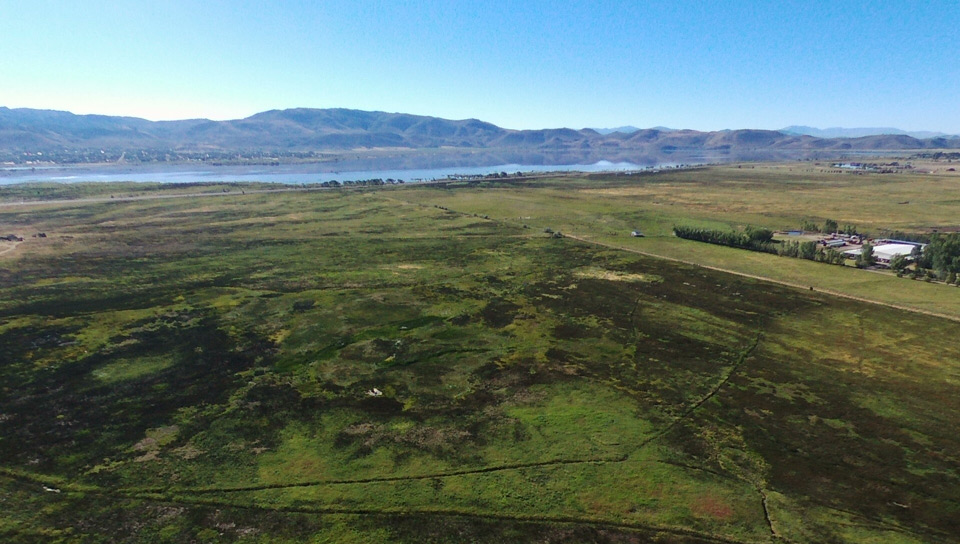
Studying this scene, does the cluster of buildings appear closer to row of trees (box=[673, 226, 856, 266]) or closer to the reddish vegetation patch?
row of trees (box=[673, 226, 856, 266])

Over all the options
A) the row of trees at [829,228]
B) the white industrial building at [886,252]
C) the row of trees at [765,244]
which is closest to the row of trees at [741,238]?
the row of trees at [765,244]

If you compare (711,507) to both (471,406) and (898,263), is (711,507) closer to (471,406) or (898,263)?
(471,406)

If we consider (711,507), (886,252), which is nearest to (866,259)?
(886,252)

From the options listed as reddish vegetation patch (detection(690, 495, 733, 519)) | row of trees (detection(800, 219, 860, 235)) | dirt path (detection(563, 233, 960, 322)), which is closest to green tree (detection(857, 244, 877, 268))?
dirt path (detection(563, 233, 960, 322))

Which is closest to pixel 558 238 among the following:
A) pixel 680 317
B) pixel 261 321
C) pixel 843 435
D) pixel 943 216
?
pixel 680 317

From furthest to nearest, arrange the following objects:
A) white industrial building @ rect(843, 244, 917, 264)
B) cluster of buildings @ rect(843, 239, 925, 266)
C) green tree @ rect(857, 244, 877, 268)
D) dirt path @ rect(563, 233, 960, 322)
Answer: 1. white industrial building @ rect(843, 244, 917, 264)
2. cluster of buildings @ rect(843, 239, 925, 266)
3. green tree @ rect(857, 244, 877, 268)
4. dirt path @ rect(563, 233, 960, 322)

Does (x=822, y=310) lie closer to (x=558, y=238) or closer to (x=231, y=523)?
(x=558, y=238)
